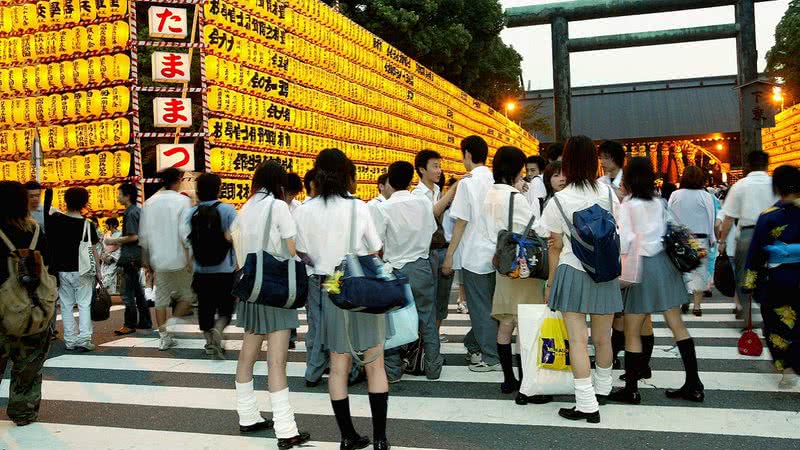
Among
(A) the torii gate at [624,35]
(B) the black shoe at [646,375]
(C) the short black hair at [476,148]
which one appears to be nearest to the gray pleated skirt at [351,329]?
(C) the short black hair at [476,148]

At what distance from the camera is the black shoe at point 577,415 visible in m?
4.43

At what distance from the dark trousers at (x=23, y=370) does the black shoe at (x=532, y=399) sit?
12.0 ft

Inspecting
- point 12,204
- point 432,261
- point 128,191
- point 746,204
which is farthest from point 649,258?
point 128,191

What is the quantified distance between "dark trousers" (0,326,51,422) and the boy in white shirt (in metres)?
3.34

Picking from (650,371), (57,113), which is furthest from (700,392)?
(57,113)

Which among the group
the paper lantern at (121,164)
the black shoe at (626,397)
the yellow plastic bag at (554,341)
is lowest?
the black shoe at (626,397)

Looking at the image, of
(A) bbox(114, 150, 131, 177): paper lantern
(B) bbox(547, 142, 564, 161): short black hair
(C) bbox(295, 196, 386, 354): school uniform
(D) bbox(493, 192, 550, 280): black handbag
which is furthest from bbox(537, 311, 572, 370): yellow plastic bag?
(A) bbox(114, 150, 131, 177): paper lantern

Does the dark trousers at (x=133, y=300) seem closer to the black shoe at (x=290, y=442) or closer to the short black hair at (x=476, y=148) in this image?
the short black hair at (x=476, y=148)

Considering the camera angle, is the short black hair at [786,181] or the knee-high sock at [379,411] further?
the short black hair at [786,181]

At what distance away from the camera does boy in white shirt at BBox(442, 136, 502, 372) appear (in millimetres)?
5758

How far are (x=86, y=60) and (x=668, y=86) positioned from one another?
4434cm

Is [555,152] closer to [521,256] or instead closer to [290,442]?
[521,256]

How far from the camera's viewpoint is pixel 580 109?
4759cm

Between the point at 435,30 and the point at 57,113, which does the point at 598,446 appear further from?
the point at 435,30
